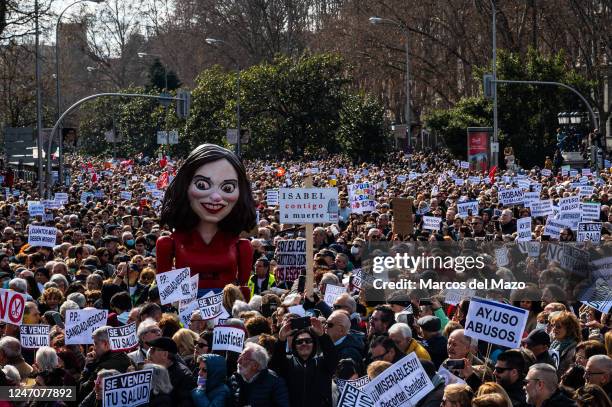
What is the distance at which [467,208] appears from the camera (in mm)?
22078

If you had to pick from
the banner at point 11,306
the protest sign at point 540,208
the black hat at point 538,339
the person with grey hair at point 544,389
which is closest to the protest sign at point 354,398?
the person with grey hair at point 544,389

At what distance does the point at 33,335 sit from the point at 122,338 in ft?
4.21

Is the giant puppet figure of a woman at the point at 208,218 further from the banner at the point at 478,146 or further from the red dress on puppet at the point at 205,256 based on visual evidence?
the banner at the point at 478,146

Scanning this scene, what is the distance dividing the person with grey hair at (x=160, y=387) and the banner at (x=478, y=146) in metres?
36.8

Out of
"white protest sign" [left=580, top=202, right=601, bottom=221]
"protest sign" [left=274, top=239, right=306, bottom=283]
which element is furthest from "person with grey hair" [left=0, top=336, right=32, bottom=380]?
"white protest sign" [left=580, top=202, right=601, bottom=221]

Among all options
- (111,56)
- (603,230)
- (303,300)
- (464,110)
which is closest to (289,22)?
(464,110)

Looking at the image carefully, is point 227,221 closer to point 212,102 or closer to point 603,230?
point 603,230

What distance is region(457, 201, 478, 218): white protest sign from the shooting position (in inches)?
860

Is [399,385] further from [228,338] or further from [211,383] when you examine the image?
[228,338]

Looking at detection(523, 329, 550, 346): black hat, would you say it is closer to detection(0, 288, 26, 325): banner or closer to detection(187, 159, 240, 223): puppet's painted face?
detection(0, 288, 26, 325): banner

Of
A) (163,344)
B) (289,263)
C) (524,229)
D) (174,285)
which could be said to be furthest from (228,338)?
(524,229)

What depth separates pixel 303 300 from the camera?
480 inches

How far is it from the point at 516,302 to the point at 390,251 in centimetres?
507

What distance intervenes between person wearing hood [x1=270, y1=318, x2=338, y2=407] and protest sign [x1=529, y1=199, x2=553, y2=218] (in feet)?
42.2
